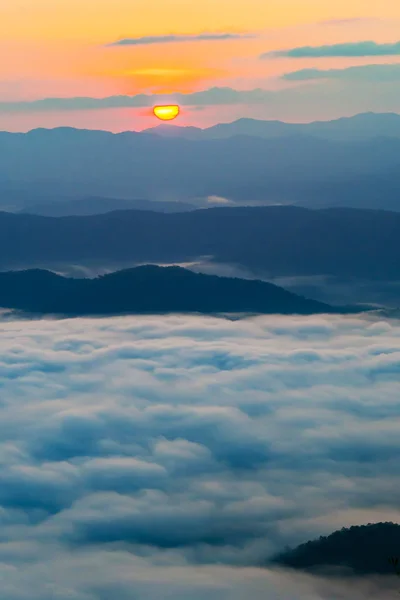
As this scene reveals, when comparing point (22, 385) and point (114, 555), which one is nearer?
point (114, 555)

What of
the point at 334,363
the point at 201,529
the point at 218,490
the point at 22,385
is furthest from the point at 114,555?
the point at 334,363

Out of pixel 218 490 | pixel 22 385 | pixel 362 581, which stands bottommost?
pixel 362 581

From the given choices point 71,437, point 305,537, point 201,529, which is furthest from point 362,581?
point 71,437

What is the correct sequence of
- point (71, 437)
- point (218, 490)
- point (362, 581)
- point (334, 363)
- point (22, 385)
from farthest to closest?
1. point (334, 363)
2. point (22, 385)
3. point (71, 437)
4. point (218, 490)
5. point (362, 581)

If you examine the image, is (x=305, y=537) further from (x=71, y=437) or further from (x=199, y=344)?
(x=199, y=344)

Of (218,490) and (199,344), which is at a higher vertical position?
(199,344)

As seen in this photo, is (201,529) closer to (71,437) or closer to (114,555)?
(114,555)

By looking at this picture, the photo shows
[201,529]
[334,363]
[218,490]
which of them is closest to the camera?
[201,529]
